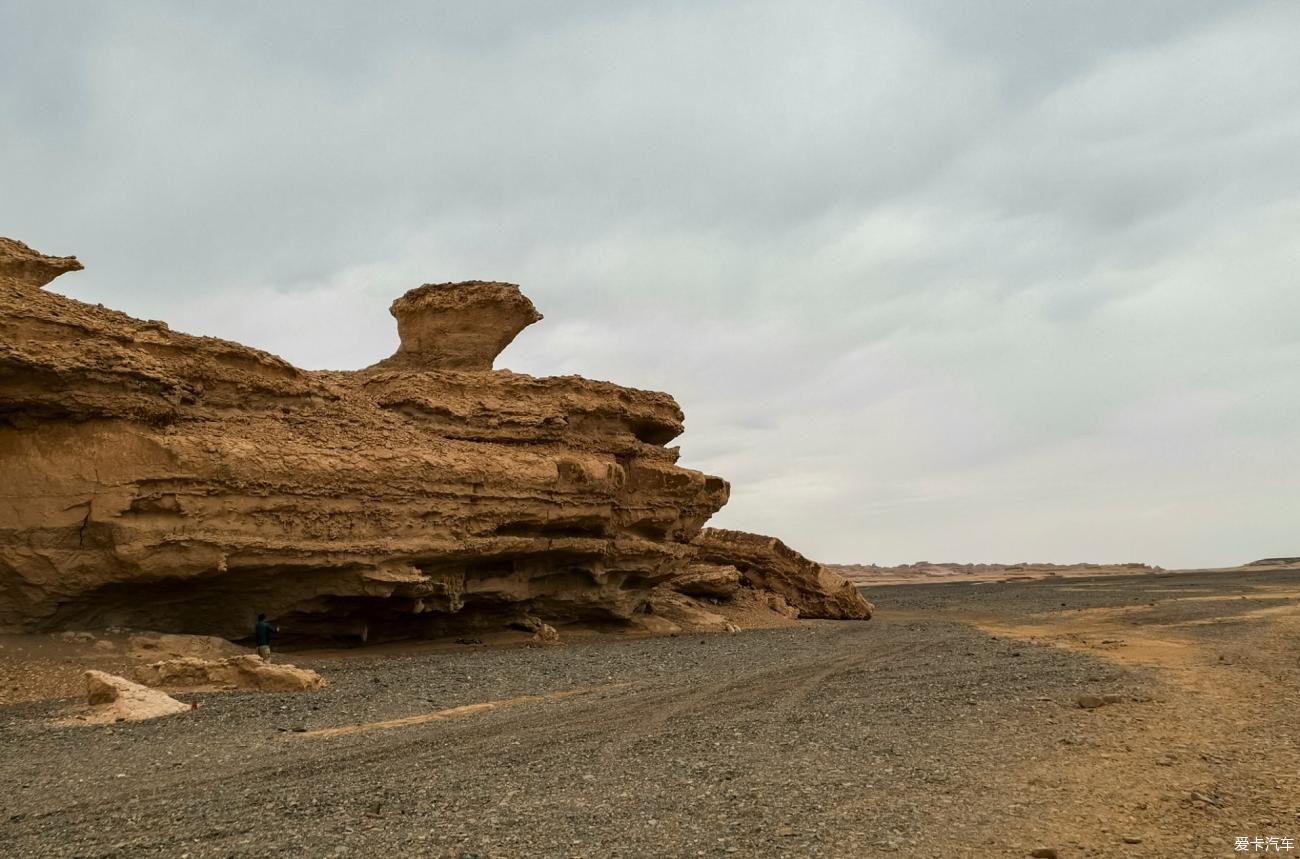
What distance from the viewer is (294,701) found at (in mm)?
13070

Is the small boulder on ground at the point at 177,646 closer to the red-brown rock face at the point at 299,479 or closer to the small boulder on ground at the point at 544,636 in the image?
the red-brown rock face at the point at 299,479

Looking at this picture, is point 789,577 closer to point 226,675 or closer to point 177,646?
point 177,646

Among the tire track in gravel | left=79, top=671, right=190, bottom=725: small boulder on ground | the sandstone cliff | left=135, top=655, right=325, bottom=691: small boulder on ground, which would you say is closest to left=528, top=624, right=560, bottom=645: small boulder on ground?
the sandstone cliff

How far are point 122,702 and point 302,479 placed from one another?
6.36 meters

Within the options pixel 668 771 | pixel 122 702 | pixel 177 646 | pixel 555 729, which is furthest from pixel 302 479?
pixel 668 771

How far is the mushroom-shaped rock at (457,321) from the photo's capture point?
24984 mm

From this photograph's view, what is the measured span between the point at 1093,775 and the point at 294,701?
11.1 meters

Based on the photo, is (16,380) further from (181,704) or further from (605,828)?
(605,828)

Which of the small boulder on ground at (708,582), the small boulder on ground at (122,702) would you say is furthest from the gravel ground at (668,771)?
the small boulder on ground at (708,582)

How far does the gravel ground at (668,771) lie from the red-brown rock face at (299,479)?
412 cm

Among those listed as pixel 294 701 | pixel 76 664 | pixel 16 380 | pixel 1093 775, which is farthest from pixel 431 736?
pixel 16 380

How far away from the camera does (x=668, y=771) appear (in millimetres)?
8383

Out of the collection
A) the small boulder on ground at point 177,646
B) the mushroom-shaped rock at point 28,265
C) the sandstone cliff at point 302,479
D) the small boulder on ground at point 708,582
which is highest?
the mushroom-shaped rock at point 28,265

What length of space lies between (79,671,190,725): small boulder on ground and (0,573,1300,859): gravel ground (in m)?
0.49
